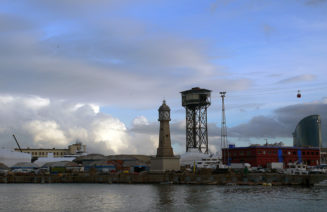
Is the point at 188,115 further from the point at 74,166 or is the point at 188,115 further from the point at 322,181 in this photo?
the point at 322,181

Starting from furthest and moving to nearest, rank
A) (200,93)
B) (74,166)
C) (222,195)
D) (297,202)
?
(200,93), (74,166), (222,195), (297,202)

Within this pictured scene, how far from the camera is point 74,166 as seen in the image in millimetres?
146500

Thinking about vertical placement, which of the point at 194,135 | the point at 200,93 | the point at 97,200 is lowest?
the point at 97,200

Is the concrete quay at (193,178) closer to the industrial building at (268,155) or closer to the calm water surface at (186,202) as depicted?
the calm water surface at (186,202)

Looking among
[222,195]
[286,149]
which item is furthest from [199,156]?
[222,195]

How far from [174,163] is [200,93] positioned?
94024 millimetres

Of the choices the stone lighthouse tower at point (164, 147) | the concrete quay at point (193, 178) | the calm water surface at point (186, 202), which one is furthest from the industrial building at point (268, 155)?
the calm water surface at point (186, 202)

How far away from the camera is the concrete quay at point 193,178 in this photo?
281 feet

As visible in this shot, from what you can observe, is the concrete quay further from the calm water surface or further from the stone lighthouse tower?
the calm water surface

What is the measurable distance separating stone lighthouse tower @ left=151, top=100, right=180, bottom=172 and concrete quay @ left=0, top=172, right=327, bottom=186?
281 cm

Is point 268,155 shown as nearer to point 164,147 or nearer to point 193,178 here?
point 193,178

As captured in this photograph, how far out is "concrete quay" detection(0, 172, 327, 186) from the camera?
8575 cm

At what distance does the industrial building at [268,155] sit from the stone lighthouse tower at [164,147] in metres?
35.8

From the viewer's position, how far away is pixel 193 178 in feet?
308
